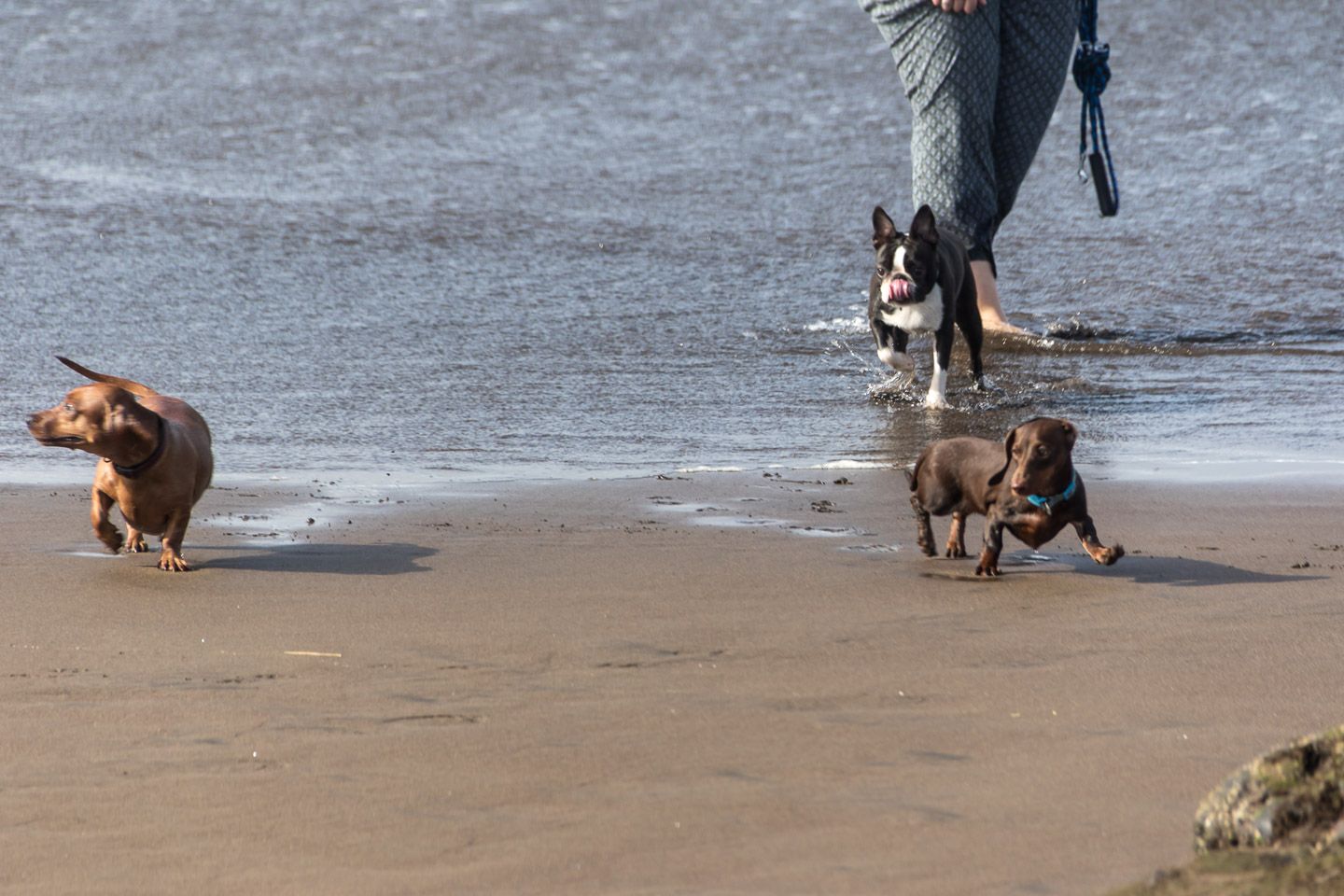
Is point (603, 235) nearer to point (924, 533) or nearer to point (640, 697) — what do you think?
point (924, 533)

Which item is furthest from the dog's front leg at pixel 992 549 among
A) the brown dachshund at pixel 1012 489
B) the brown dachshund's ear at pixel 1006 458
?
the brown dachshund's ear at pixel 1006 458

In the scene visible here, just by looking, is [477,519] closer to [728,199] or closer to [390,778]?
[390,778]

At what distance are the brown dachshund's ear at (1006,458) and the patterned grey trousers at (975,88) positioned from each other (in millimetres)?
3436

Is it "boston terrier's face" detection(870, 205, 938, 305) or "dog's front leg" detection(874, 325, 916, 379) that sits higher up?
"boston terrier's face" detection(870, 205, 938, 305)

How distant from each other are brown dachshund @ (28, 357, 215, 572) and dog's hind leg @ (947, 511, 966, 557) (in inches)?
76.8

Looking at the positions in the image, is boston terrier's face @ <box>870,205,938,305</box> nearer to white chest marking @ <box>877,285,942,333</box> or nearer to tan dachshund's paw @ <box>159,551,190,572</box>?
white chest marking @ <box>877,285,942,333</box>

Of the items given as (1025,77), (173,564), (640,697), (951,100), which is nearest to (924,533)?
(640,697)

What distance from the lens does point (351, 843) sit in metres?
2.56

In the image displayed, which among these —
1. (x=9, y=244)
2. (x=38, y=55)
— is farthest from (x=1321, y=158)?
(x=38, y=55)

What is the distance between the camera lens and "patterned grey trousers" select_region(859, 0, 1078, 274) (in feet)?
24.0

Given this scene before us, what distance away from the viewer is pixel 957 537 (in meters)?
4.47

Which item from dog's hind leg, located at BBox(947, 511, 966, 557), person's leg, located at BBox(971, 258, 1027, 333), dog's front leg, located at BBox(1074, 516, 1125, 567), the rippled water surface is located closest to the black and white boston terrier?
the rippled water surface

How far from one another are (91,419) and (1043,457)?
2.38 m

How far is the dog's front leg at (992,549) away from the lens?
164 inches
